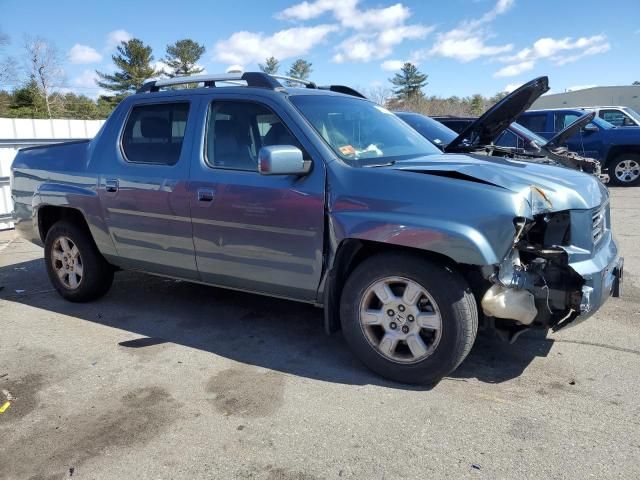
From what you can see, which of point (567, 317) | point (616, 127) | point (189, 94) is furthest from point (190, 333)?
point (616, 127)

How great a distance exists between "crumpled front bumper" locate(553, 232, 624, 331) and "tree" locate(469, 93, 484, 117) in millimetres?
50867

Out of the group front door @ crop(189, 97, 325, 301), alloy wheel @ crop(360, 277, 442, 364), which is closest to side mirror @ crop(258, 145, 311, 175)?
front door @ crop(189, 97, 325, 301)

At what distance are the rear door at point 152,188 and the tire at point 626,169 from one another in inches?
470

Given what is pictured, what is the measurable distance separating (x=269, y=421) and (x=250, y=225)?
136 cm

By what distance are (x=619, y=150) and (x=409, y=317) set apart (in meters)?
11.8

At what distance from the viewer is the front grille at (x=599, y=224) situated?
3321 mm

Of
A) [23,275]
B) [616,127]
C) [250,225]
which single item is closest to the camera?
[250,225]

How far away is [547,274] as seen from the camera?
316cm

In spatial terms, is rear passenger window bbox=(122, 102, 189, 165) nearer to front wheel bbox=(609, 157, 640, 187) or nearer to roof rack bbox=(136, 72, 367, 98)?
roof rack bbox=(136, 72, 367, 98)

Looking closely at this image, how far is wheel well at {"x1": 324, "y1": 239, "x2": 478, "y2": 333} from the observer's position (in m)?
3.29

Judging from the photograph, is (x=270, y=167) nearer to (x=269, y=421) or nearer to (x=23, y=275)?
(x=269, y=421)

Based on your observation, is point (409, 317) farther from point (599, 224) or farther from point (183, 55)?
point (183, 55)

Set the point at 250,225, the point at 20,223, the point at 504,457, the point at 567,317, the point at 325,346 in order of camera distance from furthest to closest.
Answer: the point at 20,223 → the point at 325,346 → the point at 250,225 → the point at 567,317 → the point at 504,457

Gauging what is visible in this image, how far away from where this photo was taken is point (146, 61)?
169 feet
